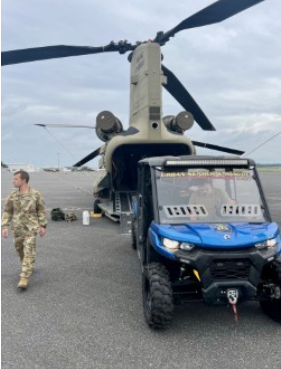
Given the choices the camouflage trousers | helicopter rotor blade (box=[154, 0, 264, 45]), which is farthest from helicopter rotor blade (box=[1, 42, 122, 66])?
the camouflage trousers

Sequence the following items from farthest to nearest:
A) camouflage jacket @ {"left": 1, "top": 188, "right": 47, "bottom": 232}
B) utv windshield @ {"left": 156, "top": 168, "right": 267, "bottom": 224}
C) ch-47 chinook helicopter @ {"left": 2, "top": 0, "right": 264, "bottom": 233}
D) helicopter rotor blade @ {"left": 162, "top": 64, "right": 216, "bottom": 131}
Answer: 1. helicopter rotor blade @ {"left": 162, "top": 64, "right": 216, "bottom": 131}
2. ch-47 chinook helicopter @ {"left": 2, "top": 0, "right": 264, "bottom": 233}
3. camouflage jacket @ {"left": 1, "top": 188, "right": 47, "bottom": 232}
4. utv windshield @ {"left": 156, "top": 168, "right": 267, "bottom": 224}

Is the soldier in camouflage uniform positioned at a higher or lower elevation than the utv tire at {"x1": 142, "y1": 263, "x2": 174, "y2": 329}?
higher

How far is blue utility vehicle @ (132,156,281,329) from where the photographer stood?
160 inches

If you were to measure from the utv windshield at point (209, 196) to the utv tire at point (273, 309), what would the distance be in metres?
1.00

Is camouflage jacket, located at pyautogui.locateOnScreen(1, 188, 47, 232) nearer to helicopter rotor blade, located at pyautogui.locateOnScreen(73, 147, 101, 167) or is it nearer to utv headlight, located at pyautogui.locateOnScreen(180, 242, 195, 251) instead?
utv headlight, located at pyautogui.locateOnScreen(180, 242, 195, 251)

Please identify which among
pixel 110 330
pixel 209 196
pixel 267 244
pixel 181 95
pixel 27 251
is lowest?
pixel 110 330

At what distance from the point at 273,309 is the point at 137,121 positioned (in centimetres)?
767

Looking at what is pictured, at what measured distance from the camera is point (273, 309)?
4.47 m

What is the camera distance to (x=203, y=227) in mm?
4418

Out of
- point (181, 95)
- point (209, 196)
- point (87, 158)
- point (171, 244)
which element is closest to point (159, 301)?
point (171, 244)

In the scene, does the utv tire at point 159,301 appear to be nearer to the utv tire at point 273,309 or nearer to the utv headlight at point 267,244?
the utv headlight at point 267,244

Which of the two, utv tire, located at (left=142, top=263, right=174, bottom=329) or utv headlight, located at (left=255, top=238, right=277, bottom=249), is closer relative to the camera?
utv tire, located at (left=142, top=263, right=174, bottom=329)

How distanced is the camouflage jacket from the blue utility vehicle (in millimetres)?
1753

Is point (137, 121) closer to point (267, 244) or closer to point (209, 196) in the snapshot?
point (209, 196)
